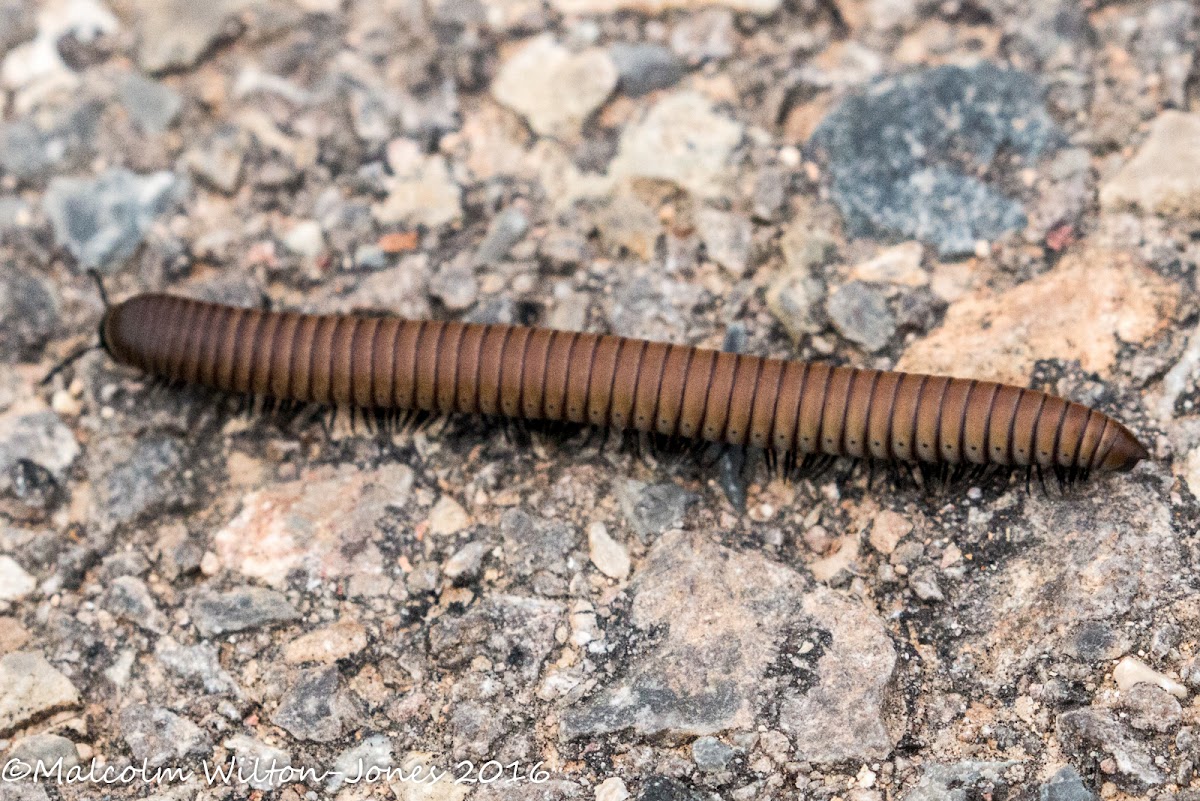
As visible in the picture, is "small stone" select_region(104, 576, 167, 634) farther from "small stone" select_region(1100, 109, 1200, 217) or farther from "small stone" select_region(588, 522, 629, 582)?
"small stone" select_region(1100, 109, 1200, 217)

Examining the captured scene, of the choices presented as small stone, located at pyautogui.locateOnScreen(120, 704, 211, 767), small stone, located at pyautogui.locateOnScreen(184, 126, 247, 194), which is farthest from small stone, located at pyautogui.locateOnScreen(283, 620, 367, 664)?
small stone, located at pyautogui.locateOnScreen(184, 126, 247, 194)

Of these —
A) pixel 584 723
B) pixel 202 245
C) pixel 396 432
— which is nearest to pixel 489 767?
pixel 584 723

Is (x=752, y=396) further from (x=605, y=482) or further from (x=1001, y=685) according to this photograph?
(x=1001, y=685)

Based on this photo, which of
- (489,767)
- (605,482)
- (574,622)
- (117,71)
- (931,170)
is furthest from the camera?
(117,71)

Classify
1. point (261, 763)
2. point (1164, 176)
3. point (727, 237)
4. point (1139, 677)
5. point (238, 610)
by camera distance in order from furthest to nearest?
point (727, 237) < point (1164, 176) < point (238, 610) < point (261, 763) < point (1139, 677)

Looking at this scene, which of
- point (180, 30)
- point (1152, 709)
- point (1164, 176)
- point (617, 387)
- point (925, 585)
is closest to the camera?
point (1152, 709)

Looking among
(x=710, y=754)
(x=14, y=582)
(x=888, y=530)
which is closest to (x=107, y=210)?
(x=14, y=582)

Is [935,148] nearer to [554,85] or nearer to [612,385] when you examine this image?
[554,85]
